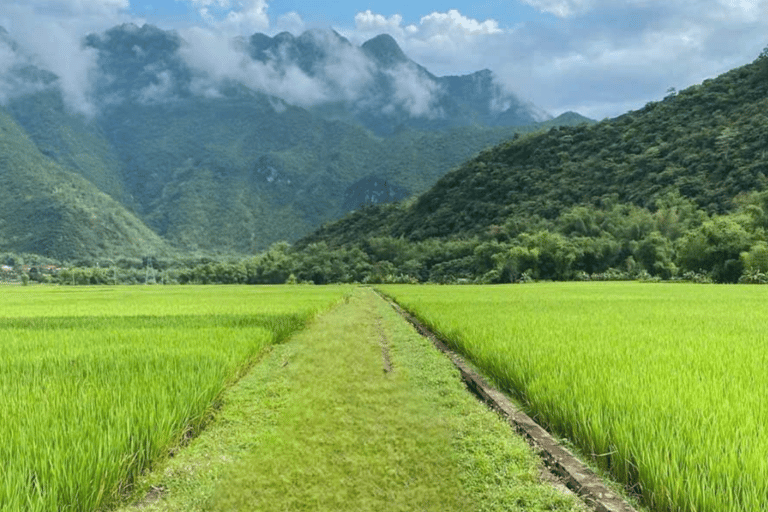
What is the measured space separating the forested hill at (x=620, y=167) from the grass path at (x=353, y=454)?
6799 cm

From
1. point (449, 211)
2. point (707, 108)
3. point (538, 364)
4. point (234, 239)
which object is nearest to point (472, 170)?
point (449, 211)

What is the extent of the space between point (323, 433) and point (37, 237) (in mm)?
142375

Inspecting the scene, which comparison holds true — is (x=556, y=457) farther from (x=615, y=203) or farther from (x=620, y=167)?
(x=620, y=167)

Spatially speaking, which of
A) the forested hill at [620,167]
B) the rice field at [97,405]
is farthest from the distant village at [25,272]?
the rice field at [97,405]

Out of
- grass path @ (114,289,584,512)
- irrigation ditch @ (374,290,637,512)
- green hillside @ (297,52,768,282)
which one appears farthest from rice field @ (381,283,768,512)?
green hillside @ (297,52,768,282)

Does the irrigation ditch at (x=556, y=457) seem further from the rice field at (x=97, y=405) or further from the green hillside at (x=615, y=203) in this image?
the green hillside at (x=615, y=203)

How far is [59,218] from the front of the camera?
Result: 122 meters

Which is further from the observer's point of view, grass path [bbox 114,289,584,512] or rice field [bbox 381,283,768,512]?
grass path [bbox 114,289,584,512]

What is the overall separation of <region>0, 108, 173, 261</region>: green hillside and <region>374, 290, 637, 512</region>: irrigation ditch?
433ft

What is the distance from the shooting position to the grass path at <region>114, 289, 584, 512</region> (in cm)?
362

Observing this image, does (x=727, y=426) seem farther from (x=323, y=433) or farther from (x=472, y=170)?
(x=472, y=170)

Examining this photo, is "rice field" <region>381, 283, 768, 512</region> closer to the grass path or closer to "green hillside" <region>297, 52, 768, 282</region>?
the grass path

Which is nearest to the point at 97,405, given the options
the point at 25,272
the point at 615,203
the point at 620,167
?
the point at 615,203

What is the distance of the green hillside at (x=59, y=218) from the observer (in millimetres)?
119625
